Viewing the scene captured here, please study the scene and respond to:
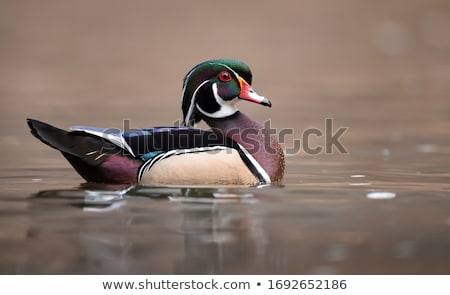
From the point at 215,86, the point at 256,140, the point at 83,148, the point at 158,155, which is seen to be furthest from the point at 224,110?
the point at 83,148

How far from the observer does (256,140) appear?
588 cm

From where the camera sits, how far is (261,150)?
5.83 metres

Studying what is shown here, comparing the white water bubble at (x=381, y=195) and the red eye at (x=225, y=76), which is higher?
the red eye at (x=225, y=76)

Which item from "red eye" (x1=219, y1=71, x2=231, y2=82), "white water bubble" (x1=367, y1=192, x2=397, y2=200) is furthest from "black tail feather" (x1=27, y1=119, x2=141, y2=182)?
"white water bubble" (x1=367, y1=192, x2=397, y2=200)

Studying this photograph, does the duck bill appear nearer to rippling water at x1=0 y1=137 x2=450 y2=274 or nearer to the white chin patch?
the white chin patch

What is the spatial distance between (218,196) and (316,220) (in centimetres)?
69

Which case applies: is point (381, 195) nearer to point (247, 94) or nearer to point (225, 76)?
point (247, 94)

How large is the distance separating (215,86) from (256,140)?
1.26 ft

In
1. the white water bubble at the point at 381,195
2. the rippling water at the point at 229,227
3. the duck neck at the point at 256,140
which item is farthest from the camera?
the duck neck at the point at 256,140

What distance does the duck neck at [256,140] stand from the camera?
19.1 ft

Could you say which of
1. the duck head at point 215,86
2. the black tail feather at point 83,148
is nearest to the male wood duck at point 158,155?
the black tail feather at point 83,148

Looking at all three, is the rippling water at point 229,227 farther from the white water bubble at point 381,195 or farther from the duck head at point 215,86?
the duck head at point 215,86

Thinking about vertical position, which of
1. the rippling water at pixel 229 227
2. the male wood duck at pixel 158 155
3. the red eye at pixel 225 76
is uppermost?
the red eye at pixel 225 76

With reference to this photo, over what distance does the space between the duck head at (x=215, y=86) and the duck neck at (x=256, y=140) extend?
0.11 meters
